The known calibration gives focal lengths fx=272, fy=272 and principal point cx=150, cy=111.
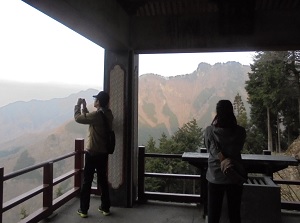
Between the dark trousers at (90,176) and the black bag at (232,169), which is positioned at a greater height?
the black bag at (232,169)

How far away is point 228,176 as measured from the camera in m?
2.26

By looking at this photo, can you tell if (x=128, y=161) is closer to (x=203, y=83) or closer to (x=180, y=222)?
(x=180, y=222)

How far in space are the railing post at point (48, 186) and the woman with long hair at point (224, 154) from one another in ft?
7.62

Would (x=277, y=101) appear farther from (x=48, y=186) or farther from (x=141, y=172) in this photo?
(x=48, y=186)

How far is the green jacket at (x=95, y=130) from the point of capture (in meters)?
3.53

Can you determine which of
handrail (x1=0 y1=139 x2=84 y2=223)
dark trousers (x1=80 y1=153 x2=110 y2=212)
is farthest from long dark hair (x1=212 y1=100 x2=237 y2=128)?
handrail (x1=0 y1=139 x2=84 y2=223)

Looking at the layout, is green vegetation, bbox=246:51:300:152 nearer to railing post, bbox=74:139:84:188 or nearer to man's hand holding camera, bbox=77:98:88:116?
railing post, bbox=74:139:84:188

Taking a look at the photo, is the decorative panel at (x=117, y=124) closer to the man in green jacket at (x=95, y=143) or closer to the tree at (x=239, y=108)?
the man in green jacket at (x=95, y=143)

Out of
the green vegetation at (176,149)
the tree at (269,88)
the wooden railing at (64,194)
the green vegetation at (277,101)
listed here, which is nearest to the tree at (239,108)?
the green vegetation at (176,149)

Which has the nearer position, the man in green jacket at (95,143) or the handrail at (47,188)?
the handrail at (47,188)

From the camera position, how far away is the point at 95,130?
11.9 feet

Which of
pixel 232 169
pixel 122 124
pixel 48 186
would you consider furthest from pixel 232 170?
pixel 48 186

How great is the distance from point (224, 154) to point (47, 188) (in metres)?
2.55

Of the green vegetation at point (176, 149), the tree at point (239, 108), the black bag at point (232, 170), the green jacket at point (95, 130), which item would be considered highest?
the tree at point (239, 108)
